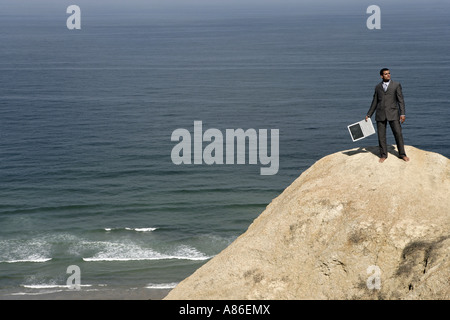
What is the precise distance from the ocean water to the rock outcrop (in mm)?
24406

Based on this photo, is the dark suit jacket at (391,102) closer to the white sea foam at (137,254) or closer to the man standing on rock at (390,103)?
the man standing on rock at (390,103)

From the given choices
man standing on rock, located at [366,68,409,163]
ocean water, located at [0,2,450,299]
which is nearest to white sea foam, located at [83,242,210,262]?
ocean water, located at [0,2,450,299]

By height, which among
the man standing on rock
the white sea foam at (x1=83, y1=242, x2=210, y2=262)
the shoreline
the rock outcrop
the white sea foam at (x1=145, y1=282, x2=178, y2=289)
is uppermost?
the man standing on rock

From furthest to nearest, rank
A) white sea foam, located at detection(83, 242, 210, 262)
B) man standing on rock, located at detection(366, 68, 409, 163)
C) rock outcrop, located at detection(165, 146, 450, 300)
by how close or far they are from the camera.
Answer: white sea foam, located at detection(83, 242, 210, 262), man standing on rock, located at detection(366, 68, 409, 163), rock outcrop, located at detection(165, 146, 450, 300)

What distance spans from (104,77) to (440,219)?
124891 mm

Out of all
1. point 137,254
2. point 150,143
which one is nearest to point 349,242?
point 137,254

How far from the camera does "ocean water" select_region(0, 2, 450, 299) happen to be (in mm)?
47844

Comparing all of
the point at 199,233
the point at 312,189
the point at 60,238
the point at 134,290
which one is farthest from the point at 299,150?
the point at 312,189

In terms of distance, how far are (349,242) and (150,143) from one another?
66129 millimetres

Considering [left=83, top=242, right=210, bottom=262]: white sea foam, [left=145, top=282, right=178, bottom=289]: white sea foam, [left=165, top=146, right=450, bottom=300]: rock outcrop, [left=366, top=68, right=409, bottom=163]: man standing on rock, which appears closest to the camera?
[left=165, top=146, right=450, bottom=300]: rock outcrop

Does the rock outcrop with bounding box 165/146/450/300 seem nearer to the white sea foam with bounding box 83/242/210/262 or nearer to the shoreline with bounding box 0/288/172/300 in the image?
the shoreline with bounding box 0/288/172/300

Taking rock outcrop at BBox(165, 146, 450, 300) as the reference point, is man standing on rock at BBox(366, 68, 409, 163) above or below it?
above

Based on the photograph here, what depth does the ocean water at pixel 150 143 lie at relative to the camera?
47844 mm
